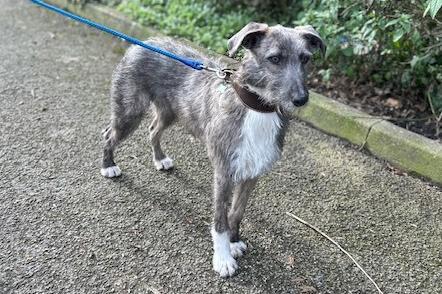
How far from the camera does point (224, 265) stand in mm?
3523

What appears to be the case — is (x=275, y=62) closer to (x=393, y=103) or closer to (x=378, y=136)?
(x=378, y=136)

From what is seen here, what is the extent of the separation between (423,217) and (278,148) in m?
1.69

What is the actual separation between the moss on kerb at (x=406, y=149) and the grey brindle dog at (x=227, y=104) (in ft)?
6.40

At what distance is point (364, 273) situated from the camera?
12.0ft

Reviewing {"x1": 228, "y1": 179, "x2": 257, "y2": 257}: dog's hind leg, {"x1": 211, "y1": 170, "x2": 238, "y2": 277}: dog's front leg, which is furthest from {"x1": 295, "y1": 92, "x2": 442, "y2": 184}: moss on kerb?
{"x1": 211, "y1": 170, "x2": 238, "y2": 277}: dog's front leg

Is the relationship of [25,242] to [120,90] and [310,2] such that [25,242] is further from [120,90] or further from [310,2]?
[310,2]

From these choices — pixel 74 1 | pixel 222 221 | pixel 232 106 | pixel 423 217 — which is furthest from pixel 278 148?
pixel 74 1

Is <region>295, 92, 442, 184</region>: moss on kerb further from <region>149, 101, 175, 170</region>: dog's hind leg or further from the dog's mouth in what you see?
the dog's mouth

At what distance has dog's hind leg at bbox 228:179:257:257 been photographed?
372 centimetres

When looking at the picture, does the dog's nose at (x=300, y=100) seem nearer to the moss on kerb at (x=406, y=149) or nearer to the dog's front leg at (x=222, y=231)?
the dog's front leg at (x=222, y=231)

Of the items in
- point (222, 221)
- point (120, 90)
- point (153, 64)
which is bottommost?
point (222, 221)

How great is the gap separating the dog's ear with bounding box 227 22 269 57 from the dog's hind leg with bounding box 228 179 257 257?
3.58 feet

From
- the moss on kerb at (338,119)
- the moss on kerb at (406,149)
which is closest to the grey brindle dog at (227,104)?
the moss on kerb at (338,119)

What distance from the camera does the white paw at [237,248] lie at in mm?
3725
